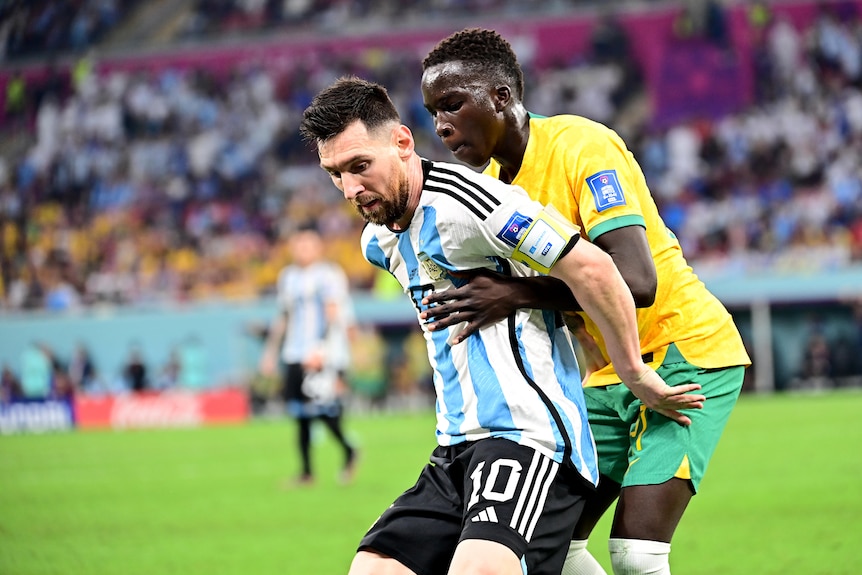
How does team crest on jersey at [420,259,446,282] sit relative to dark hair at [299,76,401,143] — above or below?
below

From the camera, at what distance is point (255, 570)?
700 centimetres

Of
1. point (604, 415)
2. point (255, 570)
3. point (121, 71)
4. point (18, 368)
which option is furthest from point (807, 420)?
point (121, 71)

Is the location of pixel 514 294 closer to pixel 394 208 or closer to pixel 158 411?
pixel 394 208

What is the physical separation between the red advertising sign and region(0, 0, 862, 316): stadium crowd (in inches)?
96.0

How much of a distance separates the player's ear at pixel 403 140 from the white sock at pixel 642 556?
1.50 m

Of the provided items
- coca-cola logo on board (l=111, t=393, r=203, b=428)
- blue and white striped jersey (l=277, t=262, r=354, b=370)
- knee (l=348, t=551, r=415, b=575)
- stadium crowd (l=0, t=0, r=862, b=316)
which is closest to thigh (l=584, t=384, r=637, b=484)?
knee (l=348, t=551, r=415, b=575)

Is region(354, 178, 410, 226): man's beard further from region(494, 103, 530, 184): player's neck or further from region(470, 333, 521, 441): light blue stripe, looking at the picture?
region(494, 103, 530, 184): player's neck

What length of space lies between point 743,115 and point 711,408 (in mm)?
21827

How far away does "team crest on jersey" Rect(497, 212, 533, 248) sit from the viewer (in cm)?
334

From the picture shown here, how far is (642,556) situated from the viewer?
12.6ft

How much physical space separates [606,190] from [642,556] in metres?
1.23

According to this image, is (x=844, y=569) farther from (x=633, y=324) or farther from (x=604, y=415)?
(x=633, y=324)

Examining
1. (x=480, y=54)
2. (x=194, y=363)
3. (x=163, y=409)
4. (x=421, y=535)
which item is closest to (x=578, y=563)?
(x=421, y=535)

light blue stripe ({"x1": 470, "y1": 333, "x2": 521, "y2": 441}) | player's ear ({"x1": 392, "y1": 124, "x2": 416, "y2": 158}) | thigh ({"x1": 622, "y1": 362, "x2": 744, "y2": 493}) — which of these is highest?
player's ear ({"x1": 392, "y1": 124, "x2": 416, "y2": 158})
